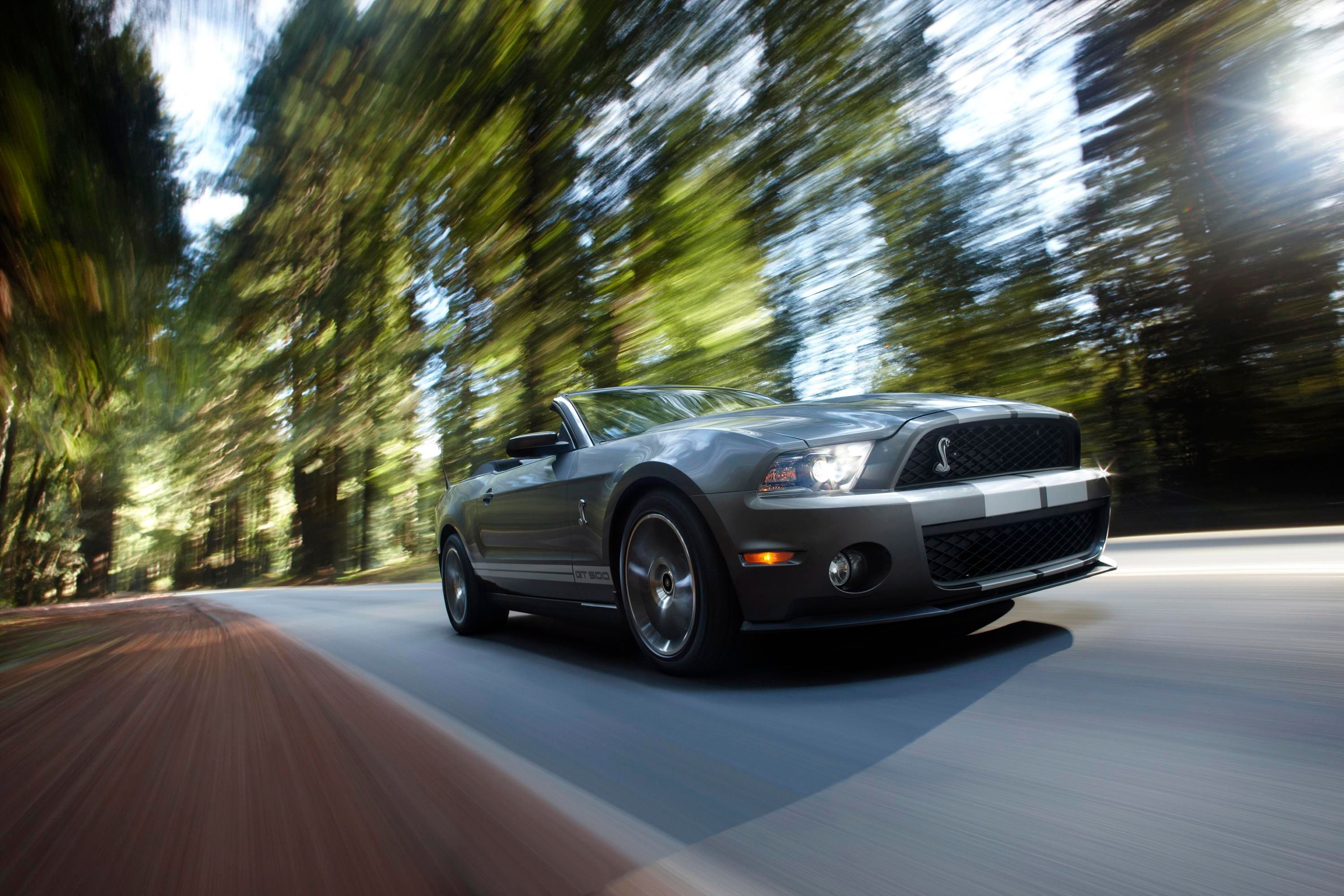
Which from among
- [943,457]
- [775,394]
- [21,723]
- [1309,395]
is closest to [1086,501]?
[943,457]

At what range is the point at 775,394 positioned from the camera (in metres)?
11.5

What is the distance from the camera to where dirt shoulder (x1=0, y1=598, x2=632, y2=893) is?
189 centimetres

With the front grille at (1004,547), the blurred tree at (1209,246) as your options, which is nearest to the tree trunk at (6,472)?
the front grille at (1004,547)

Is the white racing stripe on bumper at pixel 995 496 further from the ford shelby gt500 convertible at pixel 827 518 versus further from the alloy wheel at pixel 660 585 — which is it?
the alloy wheel at pixel 660 585

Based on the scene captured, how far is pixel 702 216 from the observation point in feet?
39.4

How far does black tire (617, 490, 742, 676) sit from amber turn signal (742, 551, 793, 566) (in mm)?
170

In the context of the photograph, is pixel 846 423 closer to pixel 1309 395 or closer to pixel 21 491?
pixel 1309 395

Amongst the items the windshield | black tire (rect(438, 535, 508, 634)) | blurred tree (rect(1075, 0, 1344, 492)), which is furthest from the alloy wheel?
blurred tree (rect(1075, 0, 1344, 492))

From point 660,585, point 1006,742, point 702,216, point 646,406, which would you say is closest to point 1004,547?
point 1006,742

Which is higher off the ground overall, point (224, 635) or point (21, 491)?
point (21, 491)

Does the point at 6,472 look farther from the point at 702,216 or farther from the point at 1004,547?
the point at 1004,547

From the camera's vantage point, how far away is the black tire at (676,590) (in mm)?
3227

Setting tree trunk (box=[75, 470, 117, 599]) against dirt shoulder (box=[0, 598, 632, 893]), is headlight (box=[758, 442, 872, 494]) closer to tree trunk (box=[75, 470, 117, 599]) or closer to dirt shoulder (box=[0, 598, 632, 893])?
dirt shoulder (box=[0, 598, 632, 893])

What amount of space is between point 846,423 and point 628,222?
10.4m
